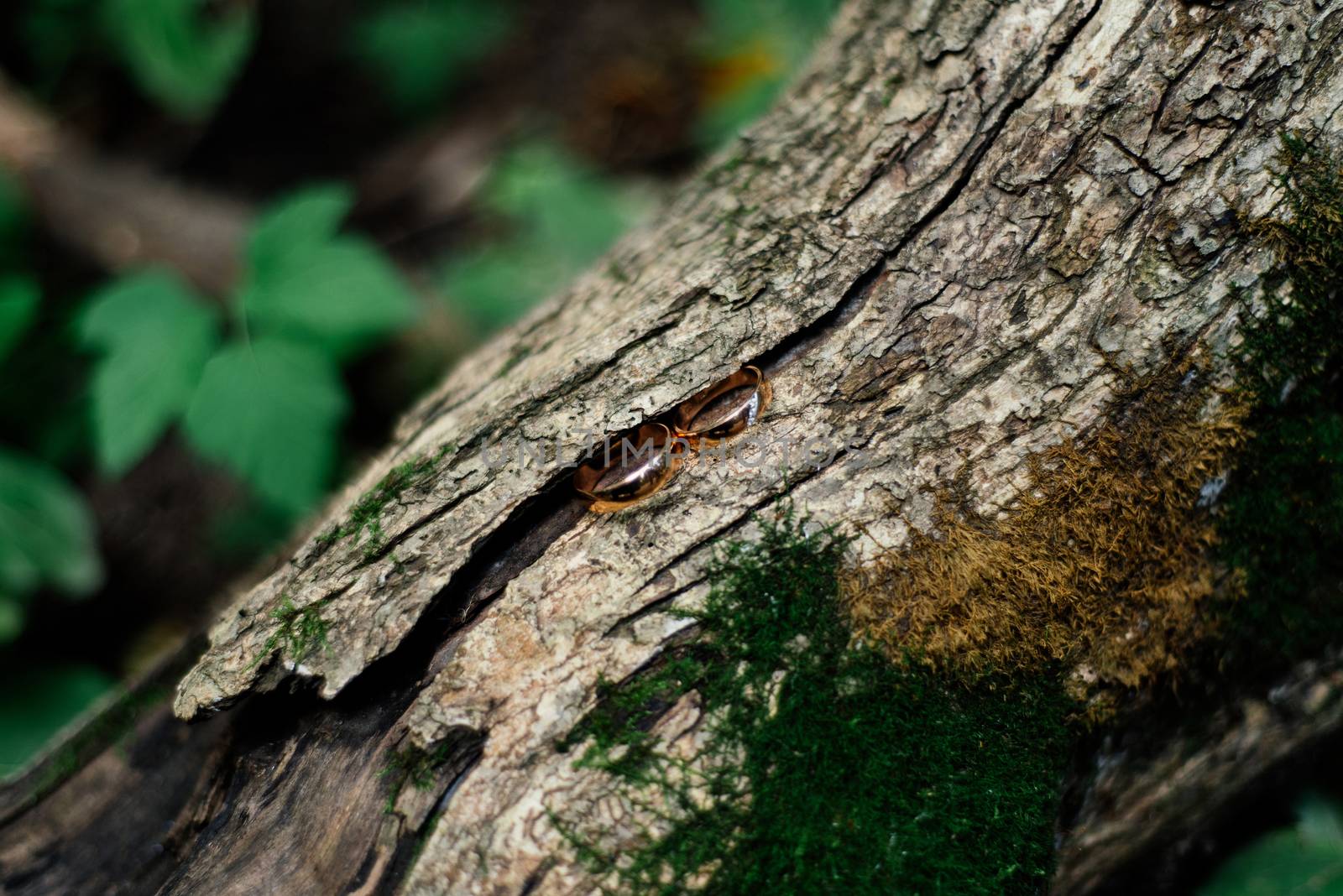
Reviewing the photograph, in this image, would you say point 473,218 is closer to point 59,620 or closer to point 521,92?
point 521,92

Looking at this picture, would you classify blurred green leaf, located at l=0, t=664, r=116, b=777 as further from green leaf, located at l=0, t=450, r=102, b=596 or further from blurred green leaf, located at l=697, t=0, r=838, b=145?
blurred green leaf, located at l=697, t=0, r=838, b=145

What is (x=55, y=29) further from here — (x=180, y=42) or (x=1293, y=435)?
(x=1293, y=435)

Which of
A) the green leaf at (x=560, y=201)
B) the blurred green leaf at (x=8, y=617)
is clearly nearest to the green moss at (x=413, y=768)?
the blurred green leaf at (x=8, y=617)

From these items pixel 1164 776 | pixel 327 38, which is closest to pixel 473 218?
pixel 327 38

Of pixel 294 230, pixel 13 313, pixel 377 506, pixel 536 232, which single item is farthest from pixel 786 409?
pixel 13 313

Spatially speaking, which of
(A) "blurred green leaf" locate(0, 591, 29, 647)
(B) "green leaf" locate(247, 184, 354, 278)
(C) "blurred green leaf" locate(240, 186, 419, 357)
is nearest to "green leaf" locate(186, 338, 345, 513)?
(C) "blurred green leaf" locate(240, 186, 419, 357)

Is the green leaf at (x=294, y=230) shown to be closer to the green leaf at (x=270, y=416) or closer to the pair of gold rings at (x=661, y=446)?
the green leaf at (x=270, y=416)
